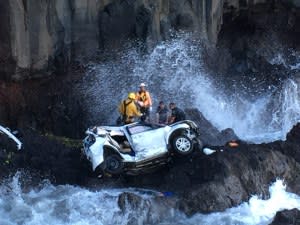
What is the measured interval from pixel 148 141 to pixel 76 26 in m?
5.97

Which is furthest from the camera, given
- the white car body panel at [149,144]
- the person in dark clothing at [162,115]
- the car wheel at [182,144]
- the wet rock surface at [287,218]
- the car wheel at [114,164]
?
the person in dark clothing at [162,115]

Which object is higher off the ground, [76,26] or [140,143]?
[76,26]

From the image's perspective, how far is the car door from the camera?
58.5 feet

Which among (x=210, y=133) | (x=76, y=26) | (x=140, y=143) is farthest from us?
(x=76, y=26)

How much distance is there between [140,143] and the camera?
704 inches

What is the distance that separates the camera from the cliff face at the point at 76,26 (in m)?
20.7

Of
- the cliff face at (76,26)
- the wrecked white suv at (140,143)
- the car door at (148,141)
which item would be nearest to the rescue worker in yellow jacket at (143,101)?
the wrecked white suv at (140,143)

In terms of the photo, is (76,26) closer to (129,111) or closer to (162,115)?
(129,111)

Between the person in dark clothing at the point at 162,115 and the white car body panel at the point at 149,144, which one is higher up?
the person in dark clothing at the point at 162,115

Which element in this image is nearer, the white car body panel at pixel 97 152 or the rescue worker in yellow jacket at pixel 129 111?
the white car body panel at pixel 97 152

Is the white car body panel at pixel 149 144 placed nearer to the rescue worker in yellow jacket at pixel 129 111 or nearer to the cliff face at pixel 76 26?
the rescue worker in yellow jacket at pixel 129 111

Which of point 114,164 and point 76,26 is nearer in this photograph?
point 114,164

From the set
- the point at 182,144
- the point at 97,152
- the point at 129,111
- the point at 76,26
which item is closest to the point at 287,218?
the point at 182,144

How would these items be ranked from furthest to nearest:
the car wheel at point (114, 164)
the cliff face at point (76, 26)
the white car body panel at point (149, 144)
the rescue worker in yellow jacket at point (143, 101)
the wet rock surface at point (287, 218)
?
the cliff face at point (76, 26) < the rescue worker in yellow jacket at point (143, 101) < the white car body panel at point (149, 144) < the car wheel at point (114, 164) < the wet rock surface at point (287, 218)
